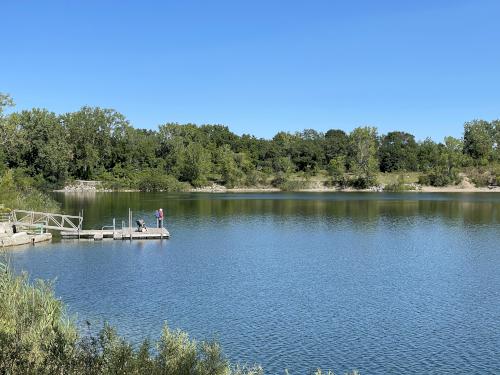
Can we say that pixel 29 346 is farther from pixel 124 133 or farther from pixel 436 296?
pixel 124 133

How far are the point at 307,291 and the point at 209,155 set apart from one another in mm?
135093

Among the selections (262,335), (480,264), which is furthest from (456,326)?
(480,264)

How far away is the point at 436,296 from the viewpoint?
31875mm

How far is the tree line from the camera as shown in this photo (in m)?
141

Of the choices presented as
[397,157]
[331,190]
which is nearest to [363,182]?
[331,190]

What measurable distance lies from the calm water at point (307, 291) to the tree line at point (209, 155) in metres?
92.0

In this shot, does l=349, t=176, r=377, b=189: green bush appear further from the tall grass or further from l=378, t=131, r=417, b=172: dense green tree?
the tall grass

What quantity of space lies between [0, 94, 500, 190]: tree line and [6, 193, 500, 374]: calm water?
302ft

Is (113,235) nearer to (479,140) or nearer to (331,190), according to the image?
(331,190)

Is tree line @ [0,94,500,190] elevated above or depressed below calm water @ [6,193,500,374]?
above

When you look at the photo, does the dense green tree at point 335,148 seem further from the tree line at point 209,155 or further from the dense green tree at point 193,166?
the dense green tree at point 193,166

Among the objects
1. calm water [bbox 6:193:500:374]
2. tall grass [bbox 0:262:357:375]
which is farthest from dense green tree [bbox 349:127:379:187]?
tall grass [bbox 0:262:357:375]

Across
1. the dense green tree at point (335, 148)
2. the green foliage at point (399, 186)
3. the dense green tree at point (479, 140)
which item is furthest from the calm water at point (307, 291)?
the dense green tree at point (479, 140)

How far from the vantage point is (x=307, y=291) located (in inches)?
1289
